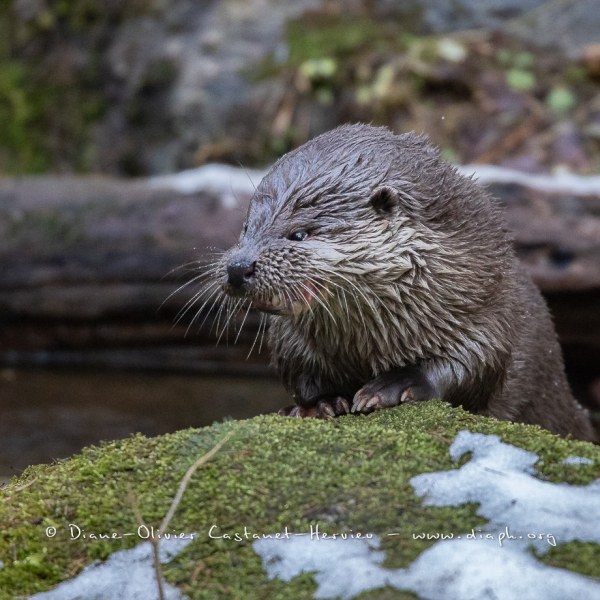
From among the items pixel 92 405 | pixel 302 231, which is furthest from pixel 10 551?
pixel 92 405

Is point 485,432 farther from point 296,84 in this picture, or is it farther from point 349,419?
point 296,84

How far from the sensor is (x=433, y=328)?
3.37 m

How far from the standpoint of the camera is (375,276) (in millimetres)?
3328

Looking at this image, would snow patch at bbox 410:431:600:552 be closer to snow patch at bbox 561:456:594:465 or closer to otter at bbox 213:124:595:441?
snow patch at bbox 561:456:594:465

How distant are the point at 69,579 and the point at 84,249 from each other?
14.7 ft

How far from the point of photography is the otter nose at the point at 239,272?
10.4ft

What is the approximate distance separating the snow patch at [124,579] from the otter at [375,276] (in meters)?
1.08

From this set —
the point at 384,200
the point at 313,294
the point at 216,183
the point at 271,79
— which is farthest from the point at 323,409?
the point at 271,79

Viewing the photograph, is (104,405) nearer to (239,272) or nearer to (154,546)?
(239,272)

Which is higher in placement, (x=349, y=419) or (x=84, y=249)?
(x=349, y=419)

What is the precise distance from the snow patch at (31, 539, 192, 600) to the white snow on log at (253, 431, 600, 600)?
0.20 meters

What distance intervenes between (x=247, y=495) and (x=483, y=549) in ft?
1.83

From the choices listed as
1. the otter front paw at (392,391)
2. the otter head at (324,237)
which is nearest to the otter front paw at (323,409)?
the otter front paw at (392,391)

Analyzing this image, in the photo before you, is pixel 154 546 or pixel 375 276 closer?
pixel 154 546
